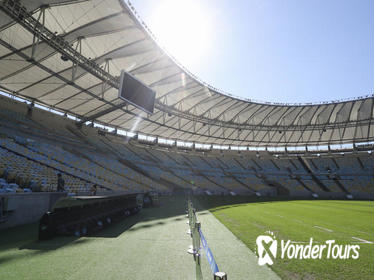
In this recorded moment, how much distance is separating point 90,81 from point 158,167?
20317 mm

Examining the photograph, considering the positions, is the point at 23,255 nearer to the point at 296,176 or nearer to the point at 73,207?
the point at 73,207

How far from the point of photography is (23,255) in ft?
15.1

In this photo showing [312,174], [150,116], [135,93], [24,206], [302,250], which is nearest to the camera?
[302,250]

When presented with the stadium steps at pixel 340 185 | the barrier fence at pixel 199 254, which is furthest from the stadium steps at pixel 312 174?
the barrier fence at pixel 199 254

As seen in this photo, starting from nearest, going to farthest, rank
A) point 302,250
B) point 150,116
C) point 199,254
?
point 199,254, point 302,250, point 150,116

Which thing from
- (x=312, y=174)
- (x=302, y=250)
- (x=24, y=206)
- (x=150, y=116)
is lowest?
(x=302, y=250)

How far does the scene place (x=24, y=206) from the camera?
8.11m

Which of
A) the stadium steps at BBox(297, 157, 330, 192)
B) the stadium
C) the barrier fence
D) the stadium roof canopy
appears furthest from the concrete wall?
the stadium steps at BBox(297, 157, 330, 192)

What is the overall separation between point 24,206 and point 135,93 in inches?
406

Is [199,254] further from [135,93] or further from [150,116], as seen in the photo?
[150,116]

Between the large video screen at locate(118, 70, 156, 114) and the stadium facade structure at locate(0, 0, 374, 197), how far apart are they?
7.24 ft

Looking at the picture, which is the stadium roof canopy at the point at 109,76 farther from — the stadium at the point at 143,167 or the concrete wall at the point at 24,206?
the concrete wall at the point at 24,206

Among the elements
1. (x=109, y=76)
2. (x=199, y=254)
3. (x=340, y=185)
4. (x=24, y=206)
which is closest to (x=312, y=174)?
(x=340, y=185)

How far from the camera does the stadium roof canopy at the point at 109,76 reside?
1163 centimetres
